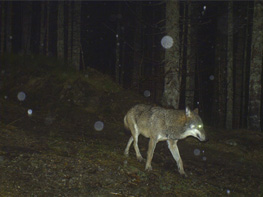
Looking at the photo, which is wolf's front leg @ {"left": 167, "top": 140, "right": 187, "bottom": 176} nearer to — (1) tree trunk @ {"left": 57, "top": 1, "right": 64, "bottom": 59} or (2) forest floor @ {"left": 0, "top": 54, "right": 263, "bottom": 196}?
(2) forest floor @ {"left": 0, "top": 54, "right": 263, "bottom": 196}

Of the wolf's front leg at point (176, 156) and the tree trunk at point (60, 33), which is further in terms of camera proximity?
the tree trunk at point (60, 33)

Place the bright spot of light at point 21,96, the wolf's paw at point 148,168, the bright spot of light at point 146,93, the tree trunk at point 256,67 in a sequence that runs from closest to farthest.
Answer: the wolf's paw at point 148,168, the tree trunk at point 256,67, the bright spot of light at point 21,96, the bright spot of light at point 146,93

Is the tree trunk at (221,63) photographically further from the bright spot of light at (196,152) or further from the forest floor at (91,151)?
the bright spot of light at (196,152)

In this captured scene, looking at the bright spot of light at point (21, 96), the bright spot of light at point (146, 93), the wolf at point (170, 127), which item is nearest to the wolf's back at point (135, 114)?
the wolf at point (170, 127)

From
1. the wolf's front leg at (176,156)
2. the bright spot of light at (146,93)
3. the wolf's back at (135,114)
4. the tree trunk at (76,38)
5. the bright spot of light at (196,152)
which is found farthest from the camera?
the tree trunk at (76,38)

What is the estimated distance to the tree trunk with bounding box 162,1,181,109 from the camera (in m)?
12.6

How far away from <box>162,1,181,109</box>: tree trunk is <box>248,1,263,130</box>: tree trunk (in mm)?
4007

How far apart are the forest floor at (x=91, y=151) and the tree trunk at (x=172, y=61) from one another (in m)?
2.35

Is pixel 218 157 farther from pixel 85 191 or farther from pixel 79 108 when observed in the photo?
pixel 79 108

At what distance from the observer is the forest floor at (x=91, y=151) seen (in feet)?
19.2

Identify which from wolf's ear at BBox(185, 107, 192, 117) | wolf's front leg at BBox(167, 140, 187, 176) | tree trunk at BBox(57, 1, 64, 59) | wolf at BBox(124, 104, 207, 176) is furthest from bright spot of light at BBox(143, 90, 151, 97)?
wolf's ear at BBox(185, 107, 192, 117)

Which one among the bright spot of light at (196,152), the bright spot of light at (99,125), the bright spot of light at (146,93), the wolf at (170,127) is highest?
the bright spot of light at (146,93)

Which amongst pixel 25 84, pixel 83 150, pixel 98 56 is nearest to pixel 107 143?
pixel 83 150

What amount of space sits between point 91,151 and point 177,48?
23.6ft
